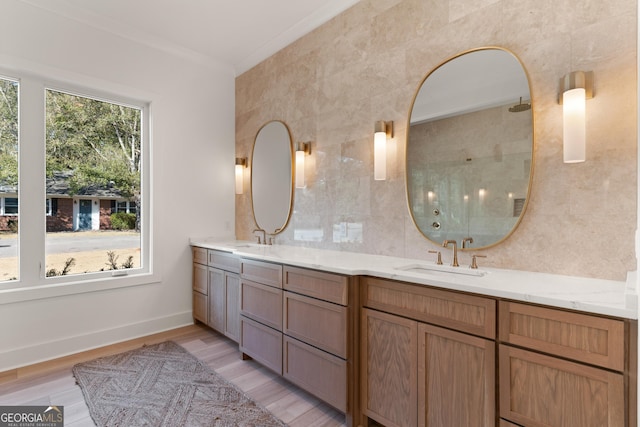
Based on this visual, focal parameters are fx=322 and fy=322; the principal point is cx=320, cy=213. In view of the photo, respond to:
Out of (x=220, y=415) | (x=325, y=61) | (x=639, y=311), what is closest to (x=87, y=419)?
(x=220, y=415)

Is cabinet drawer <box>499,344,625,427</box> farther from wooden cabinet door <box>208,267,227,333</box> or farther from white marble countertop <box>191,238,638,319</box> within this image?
wooden cabinet door <box>208,267,227,333</box>

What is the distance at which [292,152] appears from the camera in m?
3.11

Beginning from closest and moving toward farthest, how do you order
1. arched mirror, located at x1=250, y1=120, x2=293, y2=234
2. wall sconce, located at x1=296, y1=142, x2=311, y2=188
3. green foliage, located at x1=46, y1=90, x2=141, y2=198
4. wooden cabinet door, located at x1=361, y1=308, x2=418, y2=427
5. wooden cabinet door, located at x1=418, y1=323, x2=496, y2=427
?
wooden cabinet door, located at x1=418, y1=323, x2=496, y2=427 → wooden cabinet door, located at x1=361, y1=308, x2=418, y2=427 → green foliage, located at x1=46, y1=90, x2=141, y2=198 → wall sconce, located at x1=296, y1=142, x2=311, y2=188 → arched mirror, located at x1=250, y1=120, x2=293, y2=234

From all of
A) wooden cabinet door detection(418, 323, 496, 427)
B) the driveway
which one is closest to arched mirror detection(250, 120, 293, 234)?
the driveway

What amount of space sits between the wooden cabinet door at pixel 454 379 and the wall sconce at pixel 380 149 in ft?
3.61

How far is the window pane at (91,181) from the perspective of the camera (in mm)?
2779

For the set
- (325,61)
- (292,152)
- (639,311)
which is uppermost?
(325,61)

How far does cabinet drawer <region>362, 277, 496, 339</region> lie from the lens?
1.38 meters

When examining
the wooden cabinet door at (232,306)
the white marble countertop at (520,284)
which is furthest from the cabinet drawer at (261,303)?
the white marble countertop at (520,284)

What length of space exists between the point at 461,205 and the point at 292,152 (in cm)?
169

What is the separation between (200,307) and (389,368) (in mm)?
2322

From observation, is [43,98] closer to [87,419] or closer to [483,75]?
[87,419]

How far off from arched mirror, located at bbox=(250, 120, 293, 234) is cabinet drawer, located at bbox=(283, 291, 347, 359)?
117 cm

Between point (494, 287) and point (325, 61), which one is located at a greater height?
point (325, 61)
